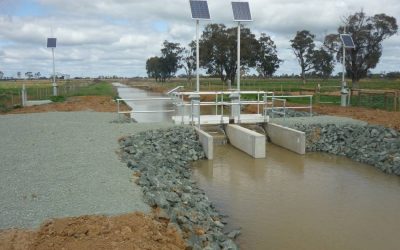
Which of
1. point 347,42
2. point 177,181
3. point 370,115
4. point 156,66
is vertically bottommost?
point 177,181

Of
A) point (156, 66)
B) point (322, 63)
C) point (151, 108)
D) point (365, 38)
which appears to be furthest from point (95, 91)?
point (156, 66)

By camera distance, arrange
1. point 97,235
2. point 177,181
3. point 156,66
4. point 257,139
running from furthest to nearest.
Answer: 1. point 156,66
2. point 257,139
3. point 177,181
4. point 97,235

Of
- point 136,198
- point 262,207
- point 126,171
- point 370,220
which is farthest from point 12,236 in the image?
point 370,220

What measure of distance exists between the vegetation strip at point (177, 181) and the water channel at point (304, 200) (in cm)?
55

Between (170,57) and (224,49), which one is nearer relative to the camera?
(224,49)

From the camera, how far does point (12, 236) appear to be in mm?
6023

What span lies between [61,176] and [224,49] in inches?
2247

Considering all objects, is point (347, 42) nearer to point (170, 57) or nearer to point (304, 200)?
point (304, 200)

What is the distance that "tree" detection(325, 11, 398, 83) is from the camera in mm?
49625

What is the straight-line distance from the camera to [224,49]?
64375mm

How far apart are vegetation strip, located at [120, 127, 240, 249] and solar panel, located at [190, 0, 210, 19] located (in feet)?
17.5

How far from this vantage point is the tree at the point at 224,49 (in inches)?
2547

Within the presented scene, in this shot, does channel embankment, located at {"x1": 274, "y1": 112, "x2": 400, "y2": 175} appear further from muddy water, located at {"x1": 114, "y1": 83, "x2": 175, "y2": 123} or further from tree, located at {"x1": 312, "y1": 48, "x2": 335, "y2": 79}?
tree, located at {"x1": 312, "y1": 48, "x2": 335, "y2": 79}

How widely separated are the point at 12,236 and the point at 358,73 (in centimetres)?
5103
